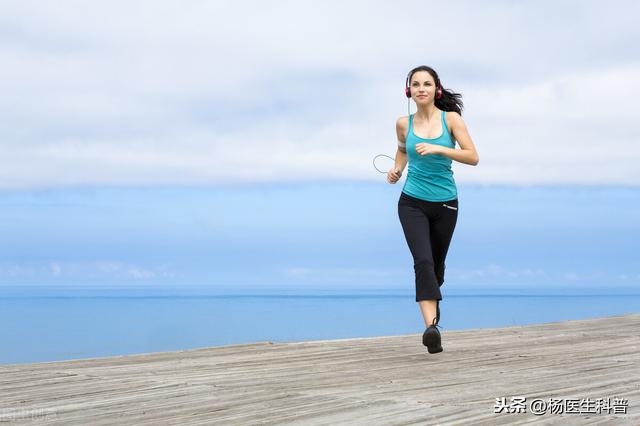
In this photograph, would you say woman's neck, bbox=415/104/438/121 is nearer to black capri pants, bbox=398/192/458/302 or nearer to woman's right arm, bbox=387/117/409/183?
woman's right arm, bbox=387/117/409/183

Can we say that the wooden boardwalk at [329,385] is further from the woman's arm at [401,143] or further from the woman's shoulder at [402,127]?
the woman's shoulder at [402,127]

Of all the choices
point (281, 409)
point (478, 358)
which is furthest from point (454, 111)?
point (281, 409)

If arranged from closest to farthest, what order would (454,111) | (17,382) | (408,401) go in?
(408,401) < (17,382) < (454,111)

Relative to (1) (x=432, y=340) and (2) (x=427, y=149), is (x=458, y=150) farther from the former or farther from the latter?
(1) (x=432, y=340)

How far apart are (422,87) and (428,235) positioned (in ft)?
2.94

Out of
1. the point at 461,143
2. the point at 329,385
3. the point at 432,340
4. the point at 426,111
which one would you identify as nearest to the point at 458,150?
the point at 461,143

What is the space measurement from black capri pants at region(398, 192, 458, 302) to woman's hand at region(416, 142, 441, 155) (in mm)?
454

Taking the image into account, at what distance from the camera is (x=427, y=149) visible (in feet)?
15.1

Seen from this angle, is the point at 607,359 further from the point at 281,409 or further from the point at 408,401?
the point at 281,409

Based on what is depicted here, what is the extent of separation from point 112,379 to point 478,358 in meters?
1.97

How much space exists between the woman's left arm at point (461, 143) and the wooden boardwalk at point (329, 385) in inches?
44.9

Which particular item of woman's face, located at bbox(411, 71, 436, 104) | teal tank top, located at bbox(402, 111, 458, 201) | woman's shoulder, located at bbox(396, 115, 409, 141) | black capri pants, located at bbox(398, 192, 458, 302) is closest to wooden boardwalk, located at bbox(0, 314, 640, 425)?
black capri pants, located at bbox(398, 192, 458, 302)

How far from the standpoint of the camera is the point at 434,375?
3.76 meters

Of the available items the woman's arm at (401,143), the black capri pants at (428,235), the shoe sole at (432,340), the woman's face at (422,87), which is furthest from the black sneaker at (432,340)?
the woman's face at (422,87)
